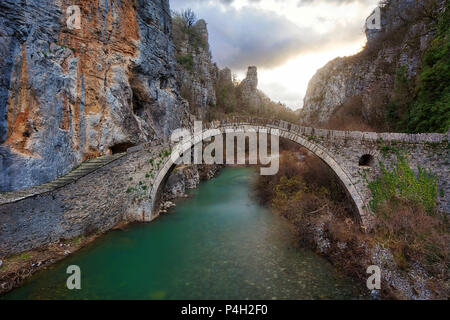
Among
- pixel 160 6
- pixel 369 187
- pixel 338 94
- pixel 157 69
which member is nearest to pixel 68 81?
pixel 157 69

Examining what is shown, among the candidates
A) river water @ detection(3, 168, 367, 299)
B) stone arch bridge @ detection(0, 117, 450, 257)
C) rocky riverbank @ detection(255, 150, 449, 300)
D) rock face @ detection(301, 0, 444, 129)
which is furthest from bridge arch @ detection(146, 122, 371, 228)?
rock face @ detection(301, 0, 444, 129)

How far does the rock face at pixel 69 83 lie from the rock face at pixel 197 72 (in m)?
10.0

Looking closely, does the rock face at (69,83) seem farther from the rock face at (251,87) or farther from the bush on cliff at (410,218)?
the rock face at (251,87)

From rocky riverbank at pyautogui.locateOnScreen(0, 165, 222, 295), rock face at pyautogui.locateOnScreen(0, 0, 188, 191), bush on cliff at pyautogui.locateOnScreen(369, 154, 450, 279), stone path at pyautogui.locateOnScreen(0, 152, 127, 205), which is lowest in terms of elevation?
rocky riverbank at pyautogui.locateOnScreen(0, 165, 222, 295)

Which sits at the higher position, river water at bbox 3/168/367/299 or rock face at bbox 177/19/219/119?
rock face at bbox 177/19/219/119

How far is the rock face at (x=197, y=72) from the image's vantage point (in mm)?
24203

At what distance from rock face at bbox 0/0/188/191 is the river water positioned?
331 centimetres

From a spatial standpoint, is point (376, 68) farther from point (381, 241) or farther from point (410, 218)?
point (381, 241)

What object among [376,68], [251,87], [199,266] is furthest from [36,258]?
[251,87]

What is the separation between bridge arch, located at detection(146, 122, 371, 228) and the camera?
7500 mm

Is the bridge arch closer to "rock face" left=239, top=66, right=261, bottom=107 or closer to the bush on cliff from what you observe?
the bush on cliff

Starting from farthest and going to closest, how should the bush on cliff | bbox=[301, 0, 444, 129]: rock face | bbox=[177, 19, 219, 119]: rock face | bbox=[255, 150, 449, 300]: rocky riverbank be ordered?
bbox=[177, 19, 219, 119]: rock face
bbox=[301, 0, 444, 129]: rock face
the bush on cliff
bbox=[255, 150, 449, 300]: rocky riverbank
